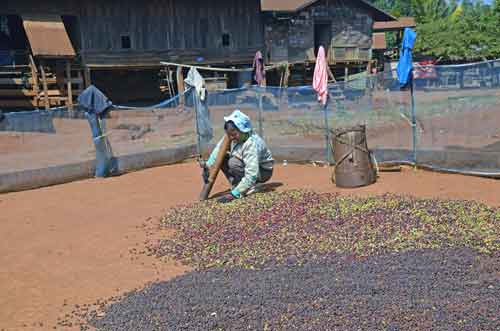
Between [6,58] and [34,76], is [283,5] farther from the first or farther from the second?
[6,58]

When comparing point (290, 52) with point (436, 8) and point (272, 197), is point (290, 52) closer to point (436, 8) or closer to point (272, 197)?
point (272, 197)

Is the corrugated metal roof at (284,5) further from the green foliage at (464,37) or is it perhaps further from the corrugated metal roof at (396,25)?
the green foliage at (464,37)

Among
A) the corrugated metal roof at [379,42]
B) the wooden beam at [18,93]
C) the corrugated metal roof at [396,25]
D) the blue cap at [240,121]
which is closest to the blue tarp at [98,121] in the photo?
the blue cap at [240,121]

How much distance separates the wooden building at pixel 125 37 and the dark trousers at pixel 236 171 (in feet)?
41.7

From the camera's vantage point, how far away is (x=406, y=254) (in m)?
Result: 4.71


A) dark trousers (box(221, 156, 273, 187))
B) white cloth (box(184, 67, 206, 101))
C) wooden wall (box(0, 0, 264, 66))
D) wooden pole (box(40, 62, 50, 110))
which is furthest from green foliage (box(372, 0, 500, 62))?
dark trousers (box(221, 156, 273, 187))

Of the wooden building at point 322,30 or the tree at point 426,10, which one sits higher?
the tree at point 426,10

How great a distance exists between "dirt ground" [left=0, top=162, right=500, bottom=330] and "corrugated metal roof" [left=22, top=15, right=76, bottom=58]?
9627mm

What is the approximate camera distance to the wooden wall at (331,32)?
990 inches

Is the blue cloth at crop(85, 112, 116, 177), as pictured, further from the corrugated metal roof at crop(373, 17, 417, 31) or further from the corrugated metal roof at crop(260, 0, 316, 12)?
the corrugated metal roof at crop(373, 17, 417, 31)

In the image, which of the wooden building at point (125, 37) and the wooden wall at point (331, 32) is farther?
the wooden wall at point (331, 32)

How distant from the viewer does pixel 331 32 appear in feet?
89.4

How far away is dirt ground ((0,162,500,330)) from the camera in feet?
15.2

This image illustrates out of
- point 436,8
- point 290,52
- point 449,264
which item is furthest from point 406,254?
point 436,8
